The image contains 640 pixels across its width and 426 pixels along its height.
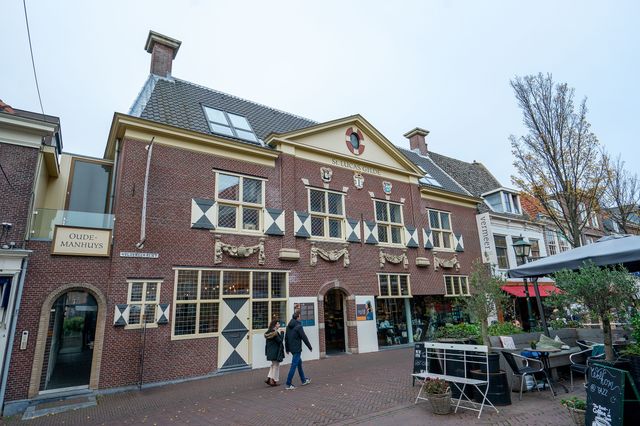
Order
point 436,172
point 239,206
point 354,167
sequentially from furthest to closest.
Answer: point 436,172, point 354,167, point 239,206

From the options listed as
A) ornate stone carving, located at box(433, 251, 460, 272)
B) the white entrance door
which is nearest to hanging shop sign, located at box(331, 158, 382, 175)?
ornate stone carving, located at box(433, 251, 460, 272)

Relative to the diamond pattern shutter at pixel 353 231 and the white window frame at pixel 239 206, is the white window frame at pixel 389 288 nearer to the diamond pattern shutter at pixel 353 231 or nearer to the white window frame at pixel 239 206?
the diamond pattern shutter at pixel 353 231

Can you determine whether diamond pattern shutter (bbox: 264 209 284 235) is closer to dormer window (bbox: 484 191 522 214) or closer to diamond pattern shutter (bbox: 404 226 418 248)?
diamond pattern shutter (bbox: 404 226 418 248)

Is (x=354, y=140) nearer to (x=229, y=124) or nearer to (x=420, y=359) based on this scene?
(x=229, y=124)

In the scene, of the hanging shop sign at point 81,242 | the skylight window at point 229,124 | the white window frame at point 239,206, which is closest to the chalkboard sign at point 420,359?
the white window frame at point 239,206

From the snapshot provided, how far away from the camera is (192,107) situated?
45.2 feet

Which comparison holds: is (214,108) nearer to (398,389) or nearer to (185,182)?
(185,182)

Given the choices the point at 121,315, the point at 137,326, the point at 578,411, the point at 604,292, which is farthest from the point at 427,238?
the point at 121,315

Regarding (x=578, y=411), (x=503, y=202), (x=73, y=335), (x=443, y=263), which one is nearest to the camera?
(x=578, y=411)

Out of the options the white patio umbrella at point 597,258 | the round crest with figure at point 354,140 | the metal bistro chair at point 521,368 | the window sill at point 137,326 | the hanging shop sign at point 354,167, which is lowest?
the metal bistro chair at point 521,368

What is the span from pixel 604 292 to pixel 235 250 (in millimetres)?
9483

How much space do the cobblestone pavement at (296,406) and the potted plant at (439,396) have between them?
154mm

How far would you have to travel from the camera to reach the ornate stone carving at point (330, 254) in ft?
44.1

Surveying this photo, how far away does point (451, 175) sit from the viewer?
925 inches
